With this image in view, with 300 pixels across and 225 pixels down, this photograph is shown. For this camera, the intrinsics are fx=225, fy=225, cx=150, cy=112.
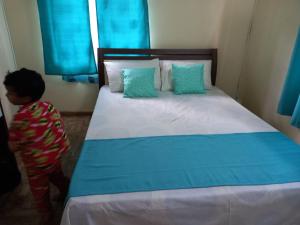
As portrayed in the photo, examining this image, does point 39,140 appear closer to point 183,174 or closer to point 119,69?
point 183,174

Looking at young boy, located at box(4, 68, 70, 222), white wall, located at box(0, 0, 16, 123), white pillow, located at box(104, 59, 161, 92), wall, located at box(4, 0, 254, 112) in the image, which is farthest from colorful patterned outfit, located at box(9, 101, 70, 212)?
wall, located at box(4, 0, 254, 112)

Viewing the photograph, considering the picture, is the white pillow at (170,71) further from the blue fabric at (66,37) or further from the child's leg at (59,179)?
the child's leg at (59,179)

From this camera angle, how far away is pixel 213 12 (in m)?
2.86

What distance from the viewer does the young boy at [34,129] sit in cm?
124

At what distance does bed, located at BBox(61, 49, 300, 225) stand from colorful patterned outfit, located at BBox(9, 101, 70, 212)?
0.60 feet

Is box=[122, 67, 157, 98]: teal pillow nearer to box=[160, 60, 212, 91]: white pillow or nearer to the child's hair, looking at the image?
box=[160, 60, 212, 91]: white pillow

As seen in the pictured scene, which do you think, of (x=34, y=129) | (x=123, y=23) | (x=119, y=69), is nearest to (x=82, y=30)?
(x=123, y=23)

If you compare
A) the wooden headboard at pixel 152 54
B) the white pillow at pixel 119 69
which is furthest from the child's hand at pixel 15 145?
the wooden headboard at pixel 152 54

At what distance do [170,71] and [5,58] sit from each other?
1978mm

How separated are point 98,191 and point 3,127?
3.49 feet

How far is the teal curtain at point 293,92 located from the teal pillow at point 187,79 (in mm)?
908

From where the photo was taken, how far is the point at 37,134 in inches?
50.3

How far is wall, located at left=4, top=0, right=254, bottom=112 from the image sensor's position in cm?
276

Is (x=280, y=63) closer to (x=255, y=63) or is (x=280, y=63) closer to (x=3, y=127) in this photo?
(x=255, y=63)
